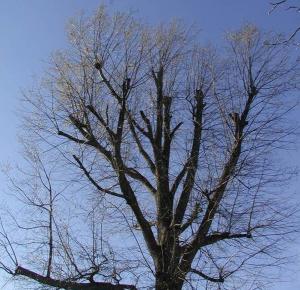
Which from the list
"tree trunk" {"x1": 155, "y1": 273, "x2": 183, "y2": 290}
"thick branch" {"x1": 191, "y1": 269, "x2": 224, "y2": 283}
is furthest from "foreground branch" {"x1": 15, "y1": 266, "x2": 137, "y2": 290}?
"thick branch" {"x1": 191, "y1": 269, "x2": 224, "y2": 283}

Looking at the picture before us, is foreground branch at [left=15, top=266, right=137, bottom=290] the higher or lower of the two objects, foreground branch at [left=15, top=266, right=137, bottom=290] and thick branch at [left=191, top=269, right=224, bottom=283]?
the lower

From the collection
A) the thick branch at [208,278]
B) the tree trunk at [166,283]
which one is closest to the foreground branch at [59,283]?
the tree trunk at [166,283]

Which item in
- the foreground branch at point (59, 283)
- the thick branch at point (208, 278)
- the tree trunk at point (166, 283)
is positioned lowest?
the foreground branch at point (59, 283)

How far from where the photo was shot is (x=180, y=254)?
29.2 feet

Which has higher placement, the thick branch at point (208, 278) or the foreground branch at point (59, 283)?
the thick branch at point (208, 278)

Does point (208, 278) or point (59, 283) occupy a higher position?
point (208, 278)

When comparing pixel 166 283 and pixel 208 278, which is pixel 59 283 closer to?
pixel 166 283

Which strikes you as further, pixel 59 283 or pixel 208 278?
pixel 208 278

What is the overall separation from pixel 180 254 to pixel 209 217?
74 centimetres

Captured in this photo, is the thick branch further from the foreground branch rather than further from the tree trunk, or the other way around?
the foreground branch

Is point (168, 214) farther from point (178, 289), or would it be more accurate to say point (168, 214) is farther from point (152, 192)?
point (178, 289)

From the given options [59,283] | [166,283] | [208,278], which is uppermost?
[208,278]

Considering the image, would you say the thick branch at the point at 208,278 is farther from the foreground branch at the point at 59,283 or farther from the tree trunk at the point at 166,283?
the foreground branch at the point at 59,283

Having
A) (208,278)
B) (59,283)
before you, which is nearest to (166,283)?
(208,278)
